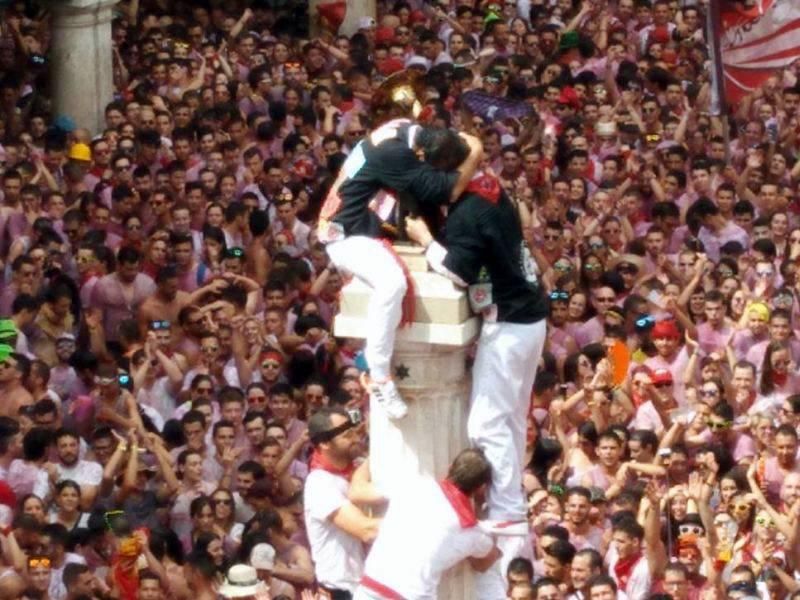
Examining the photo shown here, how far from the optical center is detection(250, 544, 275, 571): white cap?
18.0m

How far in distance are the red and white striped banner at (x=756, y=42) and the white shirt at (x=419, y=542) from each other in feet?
37.9

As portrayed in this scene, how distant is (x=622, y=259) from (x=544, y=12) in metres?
6.50

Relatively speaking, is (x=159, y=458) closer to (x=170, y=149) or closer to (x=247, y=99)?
(x=170, y=149)

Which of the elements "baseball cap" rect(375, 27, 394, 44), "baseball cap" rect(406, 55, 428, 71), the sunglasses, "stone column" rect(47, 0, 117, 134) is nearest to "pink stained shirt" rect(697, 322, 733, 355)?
the sunglasses

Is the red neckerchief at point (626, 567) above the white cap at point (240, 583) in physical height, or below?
below

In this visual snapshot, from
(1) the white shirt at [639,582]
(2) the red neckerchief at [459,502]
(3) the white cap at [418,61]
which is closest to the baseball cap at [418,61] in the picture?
(3) the white cap at [418,61]

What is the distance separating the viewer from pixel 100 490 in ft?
62.2

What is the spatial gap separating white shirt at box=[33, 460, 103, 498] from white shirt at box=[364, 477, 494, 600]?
15.0ft

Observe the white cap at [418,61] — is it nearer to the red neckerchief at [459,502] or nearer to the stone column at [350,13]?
the stone column at [350,13]

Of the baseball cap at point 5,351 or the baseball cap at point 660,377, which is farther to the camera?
the baseball cap at point 660,377

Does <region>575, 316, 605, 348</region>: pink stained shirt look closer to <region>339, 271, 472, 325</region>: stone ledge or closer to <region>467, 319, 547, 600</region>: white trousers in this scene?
<region>467, 319, 547, 600</region>: white trousers

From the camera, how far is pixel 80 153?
23.7m

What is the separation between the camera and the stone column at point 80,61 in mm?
25656

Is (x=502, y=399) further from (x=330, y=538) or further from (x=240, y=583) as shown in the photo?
(x=240, y=583)
